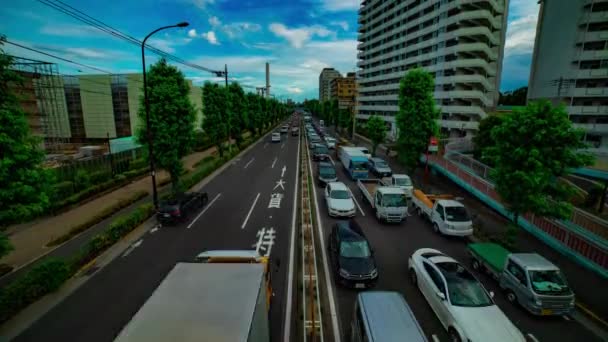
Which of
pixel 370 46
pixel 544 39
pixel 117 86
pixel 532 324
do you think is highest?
pixel 370 46

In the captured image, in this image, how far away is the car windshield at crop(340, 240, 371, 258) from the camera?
11548 mm

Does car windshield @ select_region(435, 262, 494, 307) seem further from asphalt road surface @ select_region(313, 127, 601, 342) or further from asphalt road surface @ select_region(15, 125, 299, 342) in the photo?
asphalt road surface @ select_region(15, 125, 299, 342)

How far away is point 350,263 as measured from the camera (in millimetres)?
11195

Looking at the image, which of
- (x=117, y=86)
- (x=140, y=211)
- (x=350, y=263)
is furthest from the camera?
(x=117, y=86)

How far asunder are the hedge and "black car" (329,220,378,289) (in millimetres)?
14007

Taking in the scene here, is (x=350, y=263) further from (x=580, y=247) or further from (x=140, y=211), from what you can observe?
(x=140, y=211)

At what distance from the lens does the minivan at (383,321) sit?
670 cm

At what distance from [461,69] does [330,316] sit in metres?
58.1

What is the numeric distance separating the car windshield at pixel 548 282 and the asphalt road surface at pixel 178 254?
8700mm

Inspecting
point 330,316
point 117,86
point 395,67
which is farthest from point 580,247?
point 395,67

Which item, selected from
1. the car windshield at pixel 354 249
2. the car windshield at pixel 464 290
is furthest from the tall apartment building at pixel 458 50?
the car windshield at pixel 464 290

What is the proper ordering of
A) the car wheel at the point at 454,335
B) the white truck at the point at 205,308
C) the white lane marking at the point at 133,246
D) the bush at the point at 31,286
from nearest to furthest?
the white truck at the point at 205,308
the car wheel at the point at 454,335
the bush at the point at 31,286
the white lane marking at the point at 133,246

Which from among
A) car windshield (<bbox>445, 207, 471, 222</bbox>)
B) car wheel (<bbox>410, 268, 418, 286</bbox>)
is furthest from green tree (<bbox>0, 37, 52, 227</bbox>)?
car windshield (<bbox>445, 207, 471, 222</bbox>)

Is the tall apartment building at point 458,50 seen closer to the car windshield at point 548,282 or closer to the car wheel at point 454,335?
the car windshield at point 548,282
